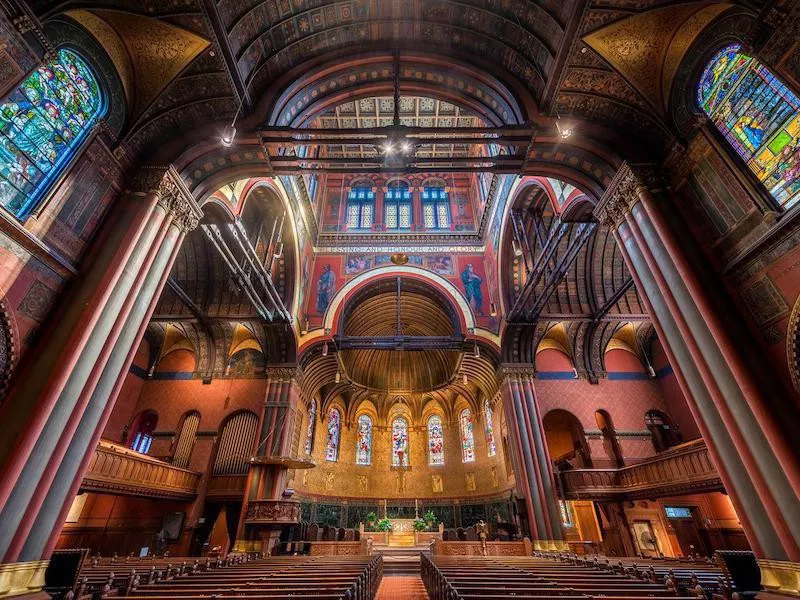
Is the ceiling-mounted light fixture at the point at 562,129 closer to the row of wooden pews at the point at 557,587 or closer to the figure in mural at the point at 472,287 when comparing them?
the row of wooden pews at the point at 557,587

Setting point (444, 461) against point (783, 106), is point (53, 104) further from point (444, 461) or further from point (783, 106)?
point (444, 461)

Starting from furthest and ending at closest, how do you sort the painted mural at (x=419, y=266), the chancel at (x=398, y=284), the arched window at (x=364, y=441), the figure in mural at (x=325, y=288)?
the arched window at (x=364, y=441) → the figure in mural at (x=325, y=288) → the painted mural at (x=419, y=266) → the chancel at (x=398, y=284)

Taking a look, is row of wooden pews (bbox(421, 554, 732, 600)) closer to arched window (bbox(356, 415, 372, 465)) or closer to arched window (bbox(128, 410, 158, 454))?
arched window (bbox(128, 410, 158, 454))

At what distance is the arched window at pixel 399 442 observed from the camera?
2448cm

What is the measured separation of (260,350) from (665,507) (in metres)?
19.3

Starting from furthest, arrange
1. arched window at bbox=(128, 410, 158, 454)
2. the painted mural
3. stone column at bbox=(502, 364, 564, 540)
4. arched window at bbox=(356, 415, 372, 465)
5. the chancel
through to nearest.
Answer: arched window at bbox=(356, 415, 372, 465) → the painted mural → arched window at bbox=(128, 410, 158, 454) → stone column at bbox=(502, 364, 564, 540) → the chancel

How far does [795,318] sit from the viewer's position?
4945 millimetres

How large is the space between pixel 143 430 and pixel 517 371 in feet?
56.8

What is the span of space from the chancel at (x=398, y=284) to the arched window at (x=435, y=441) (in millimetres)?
7262

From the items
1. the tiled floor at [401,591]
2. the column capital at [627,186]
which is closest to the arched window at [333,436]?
the tiled floor at [401,591]

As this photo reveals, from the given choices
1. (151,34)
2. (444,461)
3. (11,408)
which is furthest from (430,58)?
(444,461)

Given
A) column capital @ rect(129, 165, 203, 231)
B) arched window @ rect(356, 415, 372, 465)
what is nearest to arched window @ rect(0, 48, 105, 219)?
column capital @ rect(129, 165, 203, 231)

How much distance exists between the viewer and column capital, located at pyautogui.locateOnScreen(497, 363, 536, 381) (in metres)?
15.9

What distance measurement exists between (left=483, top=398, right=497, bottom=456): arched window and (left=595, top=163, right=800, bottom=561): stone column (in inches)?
610
